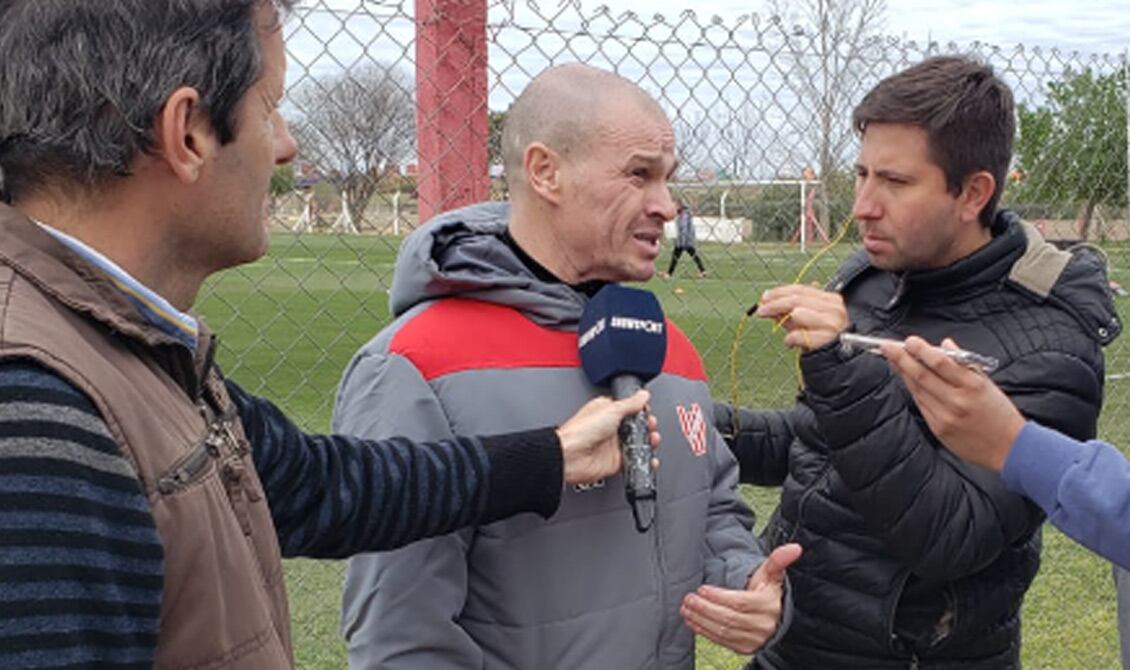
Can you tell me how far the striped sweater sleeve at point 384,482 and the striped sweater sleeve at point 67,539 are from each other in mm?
625

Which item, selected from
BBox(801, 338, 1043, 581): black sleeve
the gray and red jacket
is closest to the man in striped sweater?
the gray and red jacket

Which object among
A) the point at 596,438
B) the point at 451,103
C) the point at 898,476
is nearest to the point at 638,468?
the point at 596,438

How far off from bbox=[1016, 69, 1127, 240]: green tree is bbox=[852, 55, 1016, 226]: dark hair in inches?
128

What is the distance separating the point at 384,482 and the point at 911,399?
Answer: 1245 mm

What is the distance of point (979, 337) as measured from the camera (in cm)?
254

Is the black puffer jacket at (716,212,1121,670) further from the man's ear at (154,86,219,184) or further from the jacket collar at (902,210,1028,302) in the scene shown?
the man's ear at (154,86,219,184)

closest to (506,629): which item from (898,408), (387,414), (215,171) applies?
(387,414)

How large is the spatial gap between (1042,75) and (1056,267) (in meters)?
2.75

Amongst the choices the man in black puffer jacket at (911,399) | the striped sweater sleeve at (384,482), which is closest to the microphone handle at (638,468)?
the striped sweater sleeve at (384,482)

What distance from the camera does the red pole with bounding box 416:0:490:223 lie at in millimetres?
2816

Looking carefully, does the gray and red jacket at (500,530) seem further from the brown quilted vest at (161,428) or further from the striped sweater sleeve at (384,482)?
the brown quilted vest at (161,428)

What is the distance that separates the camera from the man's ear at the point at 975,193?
8.56 ft

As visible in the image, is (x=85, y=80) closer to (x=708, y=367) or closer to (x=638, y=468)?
(x=638, y=468)

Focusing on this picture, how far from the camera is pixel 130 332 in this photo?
4.08ft
